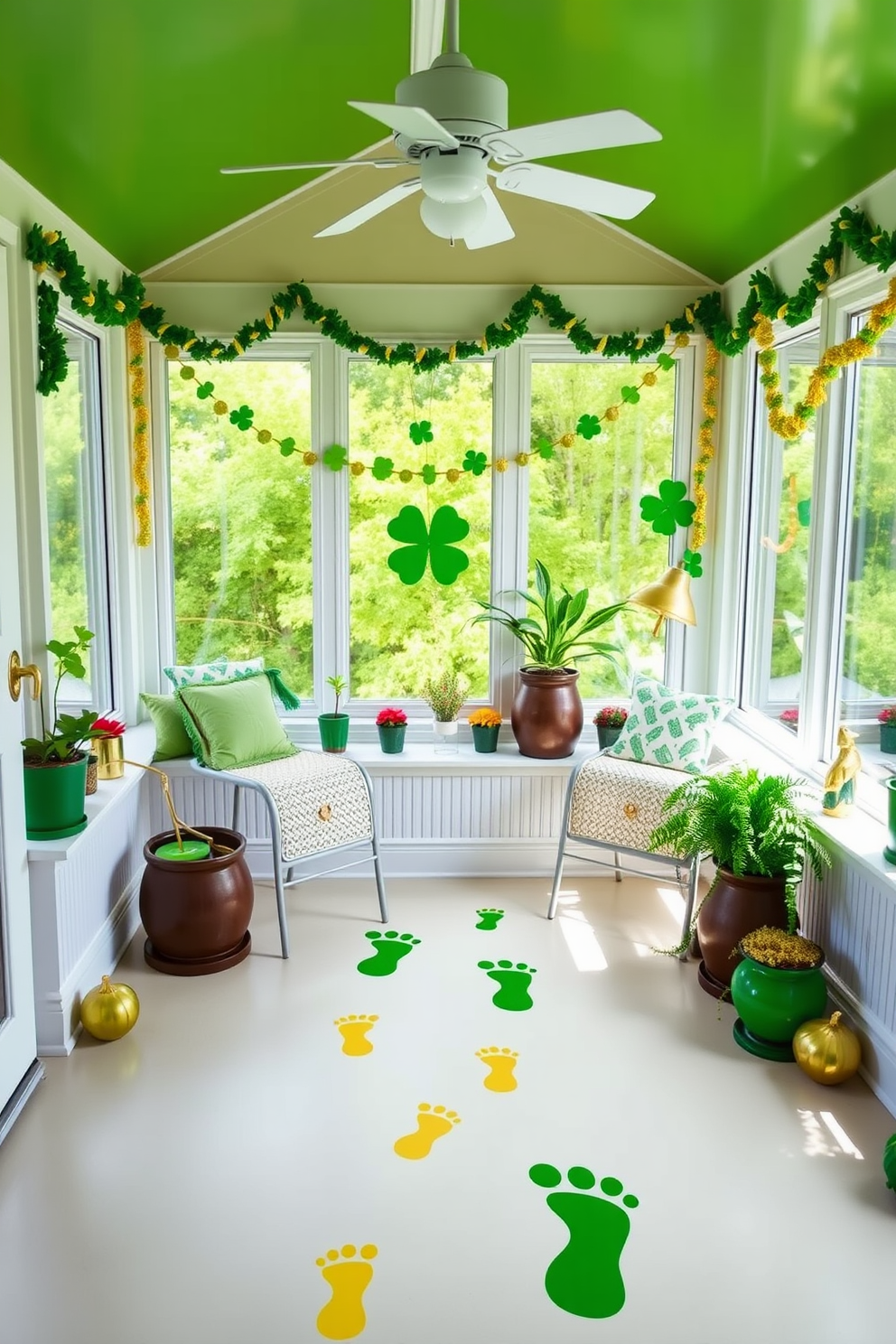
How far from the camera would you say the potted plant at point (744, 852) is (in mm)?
3291

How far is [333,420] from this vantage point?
4.60m

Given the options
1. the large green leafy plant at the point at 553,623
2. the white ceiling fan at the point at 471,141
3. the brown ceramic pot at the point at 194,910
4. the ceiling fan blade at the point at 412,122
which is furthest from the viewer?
the large green leafy plant at the point at 553,623

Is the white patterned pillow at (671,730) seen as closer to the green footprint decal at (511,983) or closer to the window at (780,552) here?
the window at (780,552)

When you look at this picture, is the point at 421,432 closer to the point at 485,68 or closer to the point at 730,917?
the point at 485,68

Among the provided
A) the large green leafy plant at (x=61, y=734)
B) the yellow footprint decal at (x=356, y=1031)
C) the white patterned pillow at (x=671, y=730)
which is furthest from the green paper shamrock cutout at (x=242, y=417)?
the yellow footprint decal at (x=356, y=1031)

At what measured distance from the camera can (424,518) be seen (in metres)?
4.70

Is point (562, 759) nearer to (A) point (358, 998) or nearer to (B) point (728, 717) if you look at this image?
(B) point (728, 717)

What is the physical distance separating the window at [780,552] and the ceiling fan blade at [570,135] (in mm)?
1965

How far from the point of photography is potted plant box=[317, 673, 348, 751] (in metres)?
4.46

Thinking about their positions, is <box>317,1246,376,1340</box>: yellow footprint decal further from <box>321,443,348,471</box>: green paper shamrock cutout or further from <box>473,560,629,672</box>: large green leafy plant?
<box>321,443,348,471</box>: green paper shamrock cutout

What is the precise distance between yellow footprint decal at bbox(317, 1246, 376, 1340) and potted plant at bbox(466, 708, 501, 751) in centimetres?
249

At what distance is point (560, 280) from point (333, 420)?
3.84ft

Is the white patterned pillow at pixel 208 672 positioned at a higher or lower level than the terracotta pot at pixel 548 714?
higher

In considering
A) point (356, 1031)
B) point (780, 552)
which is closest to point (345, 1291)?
point (356, 1031)
